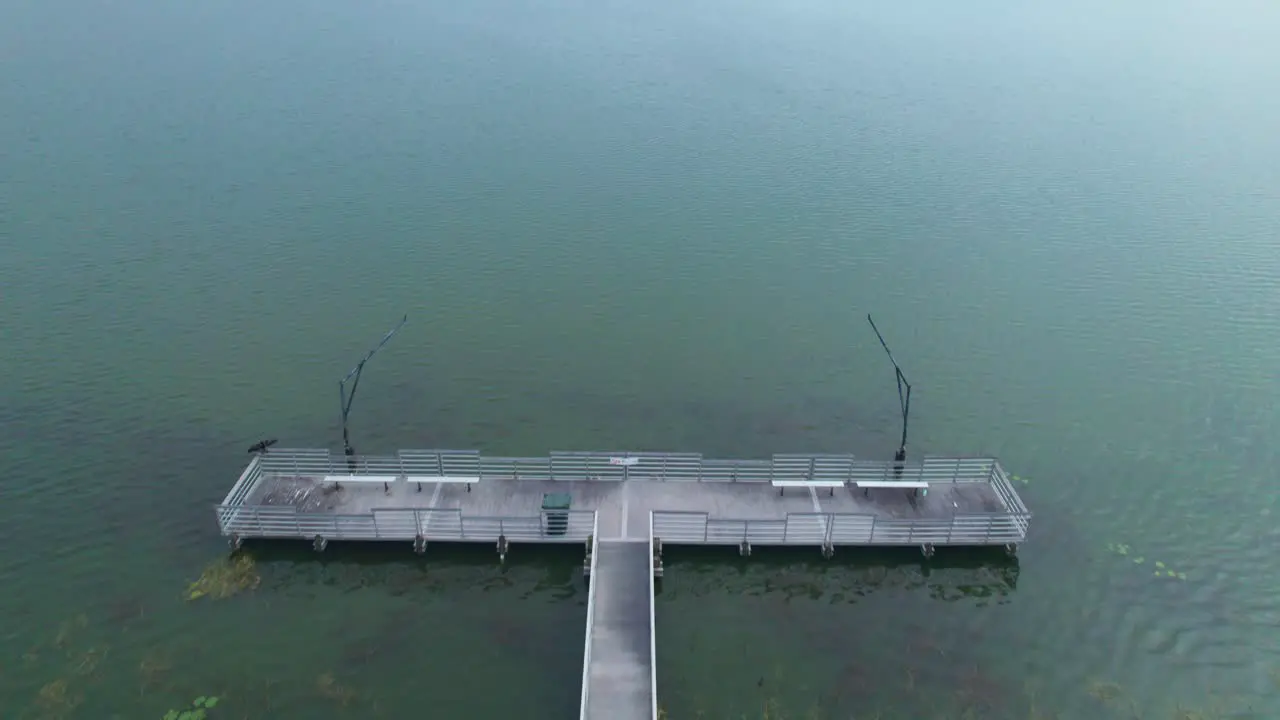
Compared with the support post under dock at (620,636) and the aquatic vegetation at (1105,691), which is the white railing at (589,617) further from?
the aquatic vegetation at (1105,691)

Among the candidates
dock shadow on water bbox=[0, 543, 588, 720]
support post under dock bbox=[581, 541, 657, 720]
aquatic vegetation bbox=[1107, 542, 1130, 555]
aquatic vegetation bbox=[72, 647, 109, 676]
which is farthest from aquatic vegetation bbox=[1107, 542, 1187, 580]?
aquatic vegetation bbox=[72, 647, 109, 676]

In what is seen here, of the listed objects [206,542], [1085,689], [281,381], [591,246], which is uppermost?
[591,246]

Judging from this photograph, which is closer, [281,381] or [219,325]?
[281,381]

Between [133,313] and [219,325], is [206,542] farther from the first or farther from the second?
[133,313]

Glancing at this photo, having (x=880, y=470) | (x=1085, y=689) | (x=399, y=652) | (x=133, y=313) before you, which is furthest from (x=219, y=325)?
(x=1085, y=689)

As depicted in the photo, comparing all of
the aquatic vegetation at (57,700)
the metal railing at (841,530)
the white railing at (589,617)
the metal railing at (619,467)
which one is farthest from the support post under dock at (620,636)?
the aquatic vegetation at (57,700)

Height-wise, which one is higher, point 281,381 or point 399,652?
point 281,381

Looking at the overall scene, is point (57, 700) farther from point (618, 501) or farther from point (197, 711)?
point (618, 501)

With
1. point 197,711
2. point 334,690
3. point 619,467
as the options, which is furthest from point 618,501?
point 197,711

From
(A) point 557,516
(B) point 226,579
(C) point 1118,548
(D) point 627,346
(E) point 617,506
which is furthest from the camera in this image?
(D) point 627,346
